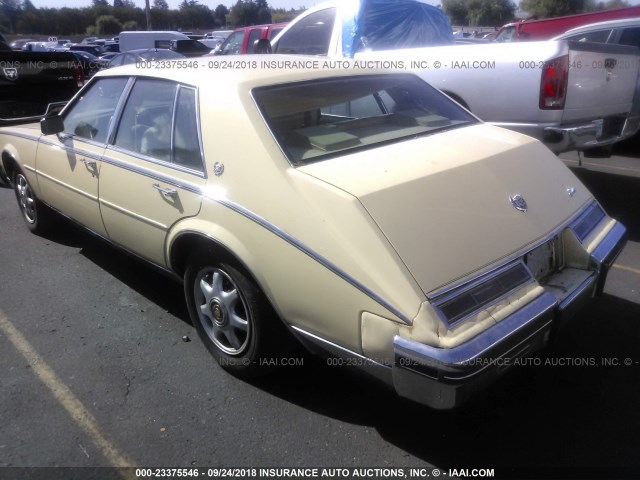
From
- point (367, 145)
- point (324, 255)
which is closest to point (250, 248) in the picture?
point (324, 255)

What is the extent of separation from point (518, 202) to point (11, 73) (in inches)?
283

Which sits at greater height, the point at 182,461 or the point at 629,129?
the point at 629,129

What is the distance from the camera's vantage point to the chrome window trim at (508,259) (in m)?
2.12

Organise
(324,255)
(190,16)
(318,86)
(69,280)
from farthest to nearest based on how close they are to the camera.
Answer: (190,16)
(69,280)
(318,86)
(324,255)

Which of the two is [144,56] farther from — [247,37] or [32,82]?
[32,82]

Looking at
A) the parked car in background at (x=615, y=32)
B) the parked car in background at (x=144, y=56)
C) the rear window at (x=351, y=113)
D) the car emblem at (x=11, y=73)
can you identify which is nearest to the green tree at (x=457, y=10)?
the parked car in background at (x=144, y=56)

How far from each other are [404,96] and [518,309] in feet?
5.83

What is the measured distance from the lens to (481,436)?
2504mm

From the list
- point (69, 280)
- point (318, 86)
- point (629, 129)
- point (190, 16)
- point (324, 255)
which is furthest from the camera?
point (190, 16)

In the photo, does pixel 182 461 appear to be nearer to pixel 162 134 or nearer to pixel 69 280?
pixel 162 134

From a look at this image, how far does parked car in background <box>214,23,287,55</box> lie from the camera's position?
32.4 ft

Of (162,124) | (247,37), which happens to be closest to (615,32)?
(247,37)

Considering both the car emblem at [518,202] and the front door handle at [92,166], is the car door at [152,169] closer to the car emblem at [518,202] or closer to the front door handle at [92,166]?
the front door handle at [92,166]

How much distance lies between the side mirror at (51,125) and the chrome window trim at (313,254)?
202 centimetres
